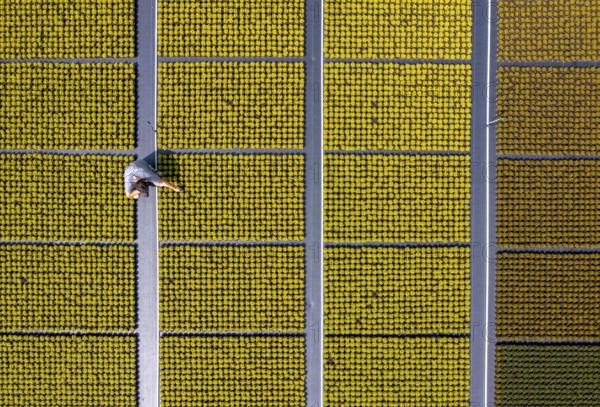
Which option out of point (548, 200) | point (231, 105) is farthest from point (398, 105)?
point (548, 200)

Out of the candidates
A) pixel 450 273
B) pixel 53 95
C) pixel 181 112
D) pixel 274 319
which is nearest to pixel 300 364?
pixel 274 319

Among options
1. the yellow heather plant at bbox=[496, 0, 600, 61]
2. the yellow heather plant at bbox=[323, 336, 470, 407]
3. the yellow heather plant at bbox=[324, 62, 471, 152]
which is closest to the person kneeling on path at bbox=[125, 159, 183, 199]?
the yellow heather plant at bbox=[324, 62, 471, 152]

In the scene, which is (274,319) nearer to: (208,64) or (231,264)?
(231,264)

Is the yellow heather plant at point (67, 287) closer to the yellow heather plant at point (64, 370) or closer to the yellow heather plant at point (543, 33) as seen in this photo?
the yellow heather plant at point (64, 370)

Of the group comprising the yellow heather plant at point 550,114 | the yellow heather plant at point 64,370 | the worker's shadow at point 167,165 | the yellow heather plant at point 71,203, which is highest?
the yellow heather plant at point 550,114

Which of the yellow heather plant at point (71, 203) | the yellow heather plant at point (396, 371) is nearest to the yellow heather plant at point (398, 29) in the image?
the yellow heather plant at point (71, 203)

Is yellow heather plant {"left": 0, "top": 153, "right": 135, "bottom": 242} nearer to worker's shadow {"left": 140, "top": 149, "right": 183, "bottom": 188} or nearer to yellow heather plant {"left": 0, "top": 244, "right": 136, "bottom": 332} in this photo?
yellow heather plant {"left": 0, "top": 244, "right": 136, "bottom": 332}
